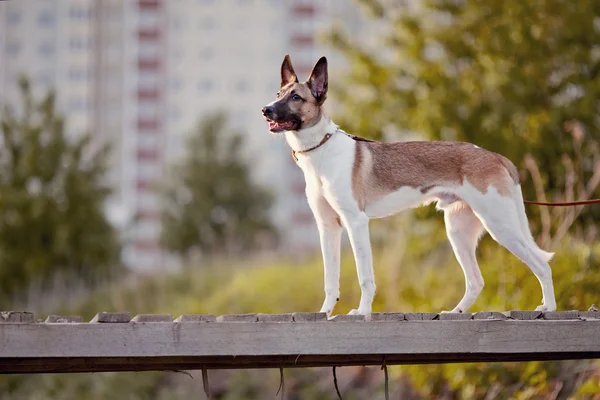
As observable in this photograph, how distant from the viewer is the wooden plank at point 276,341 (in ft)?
18.6

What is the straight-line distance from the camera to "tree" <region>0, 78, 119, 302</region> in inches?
833

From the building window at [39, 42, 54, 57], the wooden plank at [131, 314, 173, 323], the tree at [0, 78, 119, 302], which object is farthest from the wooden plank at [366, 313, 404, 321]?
the building window at [39, 42, 54, 57]

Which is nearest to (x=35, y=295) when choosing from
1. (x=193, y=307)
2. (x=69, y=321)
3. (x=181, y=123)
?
(x=193, y=307)

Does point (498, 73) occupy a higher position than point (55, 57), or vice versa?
point (55, 57)

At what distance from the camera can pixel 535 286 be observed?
10.0 m

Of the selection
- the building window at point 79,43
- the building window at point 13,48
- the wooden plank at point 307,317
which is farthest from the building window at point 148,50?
the wooden plank at point 307,317

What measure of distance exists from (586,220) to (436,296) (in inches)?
108

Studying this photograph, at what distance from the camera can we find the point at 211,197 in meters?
32.8

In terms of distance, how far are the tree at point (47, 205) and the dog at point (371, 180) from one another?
597 inches

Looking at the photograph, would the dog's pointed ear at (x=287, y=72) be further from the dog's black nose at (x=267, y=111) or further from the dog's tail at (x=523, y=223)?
the dog's tail at (x=523, y=223)

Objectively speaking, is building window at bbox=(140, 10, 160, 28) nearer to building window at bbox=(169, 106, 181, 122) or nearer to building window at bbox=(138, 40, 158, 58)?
building window at bbox=(138, 40, 158, 58)

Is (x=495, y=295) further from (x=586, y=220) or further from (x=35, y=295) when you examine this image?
(x=35, y=295)

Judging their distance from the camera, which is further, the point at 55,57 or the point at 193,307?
the point at 55,57

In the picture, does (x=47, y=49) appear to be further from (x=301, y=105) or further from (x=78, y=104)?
(x=301, y=105)
